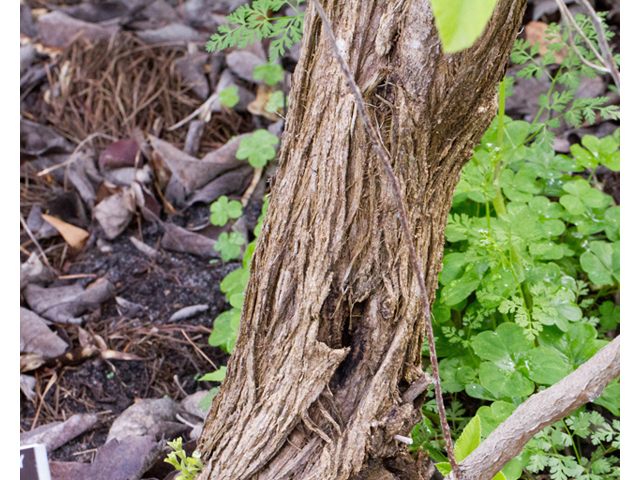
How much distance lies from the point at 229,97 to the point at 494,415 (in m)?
2.02

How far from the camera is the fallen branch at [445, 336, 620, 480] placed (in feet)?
3.01

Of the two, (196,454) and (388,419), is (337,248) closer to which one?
(388,419)

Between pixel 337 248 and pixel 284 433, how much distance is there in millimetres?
435

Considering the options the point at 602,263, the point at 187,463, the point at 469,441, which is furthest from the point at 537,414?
the point at 602,263

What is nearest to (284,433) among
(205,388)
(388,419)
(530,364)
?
(388,419)

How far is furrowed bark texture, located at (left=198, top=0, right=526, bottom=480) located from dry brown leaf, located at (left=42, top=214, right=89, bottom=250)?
160cm

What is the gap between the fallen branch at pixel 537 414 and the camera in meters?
0.92

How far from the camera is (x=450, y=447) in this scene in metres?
0.90

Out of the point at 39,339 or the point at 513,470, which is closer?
the point at 513,470

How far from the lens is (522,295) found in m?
1.39

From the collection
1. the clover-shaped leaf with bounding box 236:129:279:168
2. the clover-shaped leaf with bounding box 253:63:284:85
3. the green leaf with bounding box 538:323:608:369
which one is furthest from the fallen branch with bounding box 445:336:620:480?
the clover-shaped leaf with bounding box 253:63:284:85

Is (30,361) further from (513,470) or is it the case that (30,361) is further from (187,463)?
(513,470)

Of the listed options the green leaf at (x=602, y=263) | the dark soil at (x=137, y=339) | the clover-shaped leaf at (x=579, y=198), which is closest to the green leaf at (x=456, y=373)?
the green leaf at (x=602, y=263)

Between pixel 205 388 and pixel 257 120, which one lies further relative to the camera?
pixel 257 120
